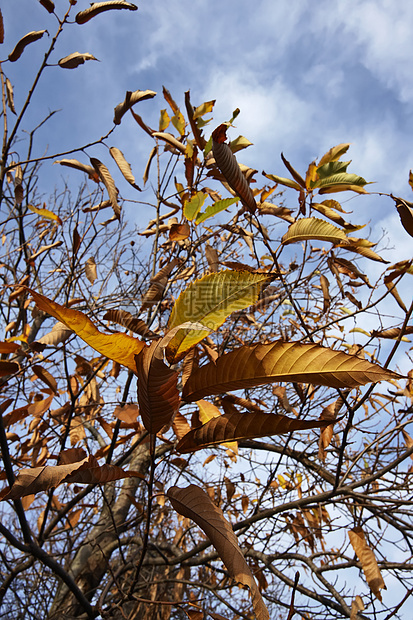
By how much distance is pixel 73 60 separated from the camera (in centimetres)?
142

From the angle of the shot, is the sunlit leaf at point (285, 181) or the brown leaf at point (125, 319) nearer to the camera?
the brown leaf at point (125, 319)

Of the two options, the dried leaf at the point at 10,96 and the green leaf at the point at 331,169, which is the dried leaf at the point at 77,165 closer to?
the dried leaf at the point at 10,96

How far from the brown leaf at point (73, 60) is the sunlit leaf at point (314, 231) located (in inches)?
39.1

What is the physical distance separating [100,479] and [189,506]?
0.15 metres

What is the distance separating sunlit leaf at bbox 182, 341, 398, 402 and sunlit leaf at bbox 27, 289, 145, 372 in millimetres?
111

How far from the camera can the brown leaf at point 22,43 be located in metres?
1.41

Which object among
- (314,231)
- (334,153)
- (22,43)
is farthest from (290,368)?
(22,43)

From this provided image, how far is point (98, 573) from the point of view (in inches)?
107

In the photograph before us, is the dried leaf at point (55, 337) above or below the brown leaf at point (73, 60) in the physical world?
below

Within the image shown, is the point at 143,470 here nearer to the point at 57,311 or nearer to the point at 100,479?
the point at 100,479

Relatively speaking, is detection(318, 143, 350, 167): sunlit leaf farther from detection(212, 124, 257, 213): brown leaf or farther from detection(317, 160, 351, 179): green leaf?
detection(212, 124, 257, 213): brown leaf

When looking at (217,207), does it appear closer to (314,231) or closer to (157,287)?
(314,231)

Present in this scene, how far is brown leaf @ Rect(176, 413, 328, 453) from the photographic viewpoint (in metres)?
0.56

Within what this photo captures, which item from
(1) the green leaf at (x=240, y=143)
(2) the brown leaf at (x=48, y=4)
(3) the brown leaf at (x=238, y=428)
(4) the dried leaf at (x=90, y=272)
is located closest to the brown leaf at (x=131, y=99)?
(1) the green leaf at (x=240, y=143)
